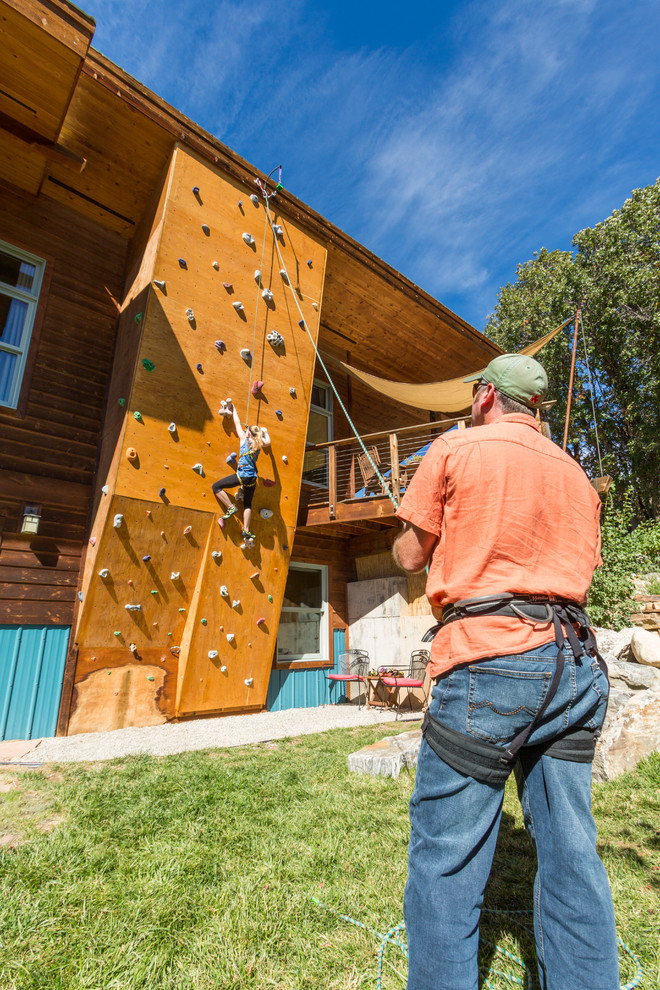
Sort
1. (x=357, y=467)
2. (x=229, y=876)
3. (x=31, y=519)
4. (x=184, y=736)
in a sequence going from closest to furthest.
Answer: (x=229, y=876), (x=184, y=736), (x=31, y=519), (x=357, y=467)

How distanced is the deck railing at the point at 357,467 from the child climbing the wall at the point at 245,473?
5.93 ft

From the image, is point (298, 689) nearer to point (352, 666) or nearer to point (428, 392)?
point (352, 666)

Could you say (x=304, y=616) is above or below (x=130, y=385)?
below

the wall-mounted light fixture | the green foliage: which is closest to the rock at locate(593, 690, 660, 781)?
the green foliage

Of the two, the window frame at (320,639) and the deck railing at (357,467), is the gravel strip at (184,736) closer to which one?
the window frame at (320,639)

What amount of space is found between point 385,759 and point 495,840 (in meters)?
3.04

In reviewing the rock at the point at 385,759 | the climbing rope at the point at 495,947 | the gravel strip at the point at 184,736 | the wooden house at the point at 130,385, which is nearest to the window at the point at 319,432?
the wooden house at the point at 130,385

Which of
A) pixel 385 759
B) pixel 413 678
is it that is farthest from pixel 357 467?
pixel 385 759

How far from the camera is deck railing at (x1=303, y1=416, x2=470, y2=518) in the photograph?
26.2 ft

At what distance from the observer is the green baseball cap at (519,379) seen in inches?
65.7

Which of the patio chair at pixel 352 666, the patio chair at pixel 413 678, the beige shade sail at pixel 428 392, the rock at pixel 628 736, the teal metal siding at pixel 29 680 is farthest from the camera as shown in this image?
the patio chair at pixel 352 666

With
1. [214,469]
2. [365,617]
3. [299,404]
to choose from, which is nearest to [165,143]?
[299,404]

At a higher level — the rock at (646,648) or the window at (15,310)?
the window at (15,310)

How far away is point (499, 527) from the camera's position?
4.58ft
